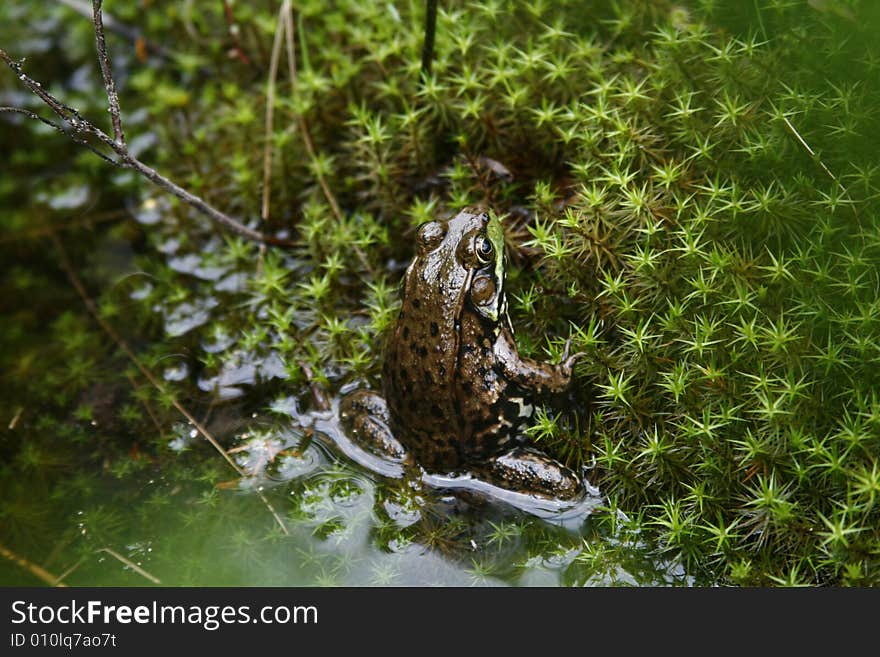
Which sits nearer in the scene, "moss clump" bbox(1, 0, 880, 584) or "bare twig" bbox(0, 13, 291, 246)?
"moss clump" bbox(1, 0, 880, 584)

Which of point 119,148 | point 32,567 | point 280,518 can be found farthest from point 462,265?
point 32,567

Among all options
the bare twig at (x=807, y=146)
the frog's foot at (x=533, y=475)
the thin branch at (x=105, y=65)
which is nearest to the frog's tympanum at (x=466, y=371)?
the frog's foot at (x=533, y=475)

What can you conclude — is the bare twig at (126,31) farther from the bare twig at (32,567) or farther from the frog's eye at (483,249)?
the bare twig at (32,567)

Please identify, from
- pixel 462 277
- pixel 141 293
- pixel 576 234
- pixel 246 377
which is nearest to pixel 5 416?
pixel 141 293

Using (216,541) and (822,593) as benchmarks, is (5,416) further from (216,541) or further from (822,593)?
(822,593)

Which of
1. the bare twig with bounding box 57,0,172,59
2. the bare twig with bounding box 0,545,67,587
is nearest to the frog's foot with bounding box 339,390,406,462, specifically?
the bare twig with bounding box 0,545,67,587

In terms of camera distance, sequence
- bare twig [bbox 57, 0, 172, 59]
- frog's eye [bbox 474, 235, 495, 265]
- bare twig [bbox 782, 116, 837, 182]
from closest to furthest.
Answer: bare twig [bbox 782, 116, 837, 182] → frog's eye [bbox 474, 235, 495, 265] → bare twig [bbox 57, 0, 172, 59]

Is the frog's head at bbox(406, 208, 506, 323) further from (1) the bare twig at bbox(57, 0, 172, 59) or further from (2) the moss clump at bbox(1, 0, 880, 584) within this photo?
(1) the bare twig at bbox(57, 0, 172, 59)
